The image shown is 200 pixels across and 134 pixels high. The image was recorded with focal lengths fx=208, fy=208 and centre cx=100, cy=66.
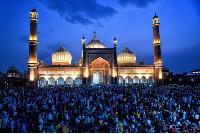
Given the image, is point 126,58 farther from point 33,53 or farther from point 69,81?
point 33,53

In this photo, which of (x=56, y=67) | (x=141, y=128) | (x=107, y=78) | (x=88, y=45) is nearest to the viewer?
(x=141, y=128)

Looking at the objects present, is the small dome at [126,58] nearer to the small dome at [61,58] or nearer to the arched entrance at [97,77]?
the arched entrance at [97,77]

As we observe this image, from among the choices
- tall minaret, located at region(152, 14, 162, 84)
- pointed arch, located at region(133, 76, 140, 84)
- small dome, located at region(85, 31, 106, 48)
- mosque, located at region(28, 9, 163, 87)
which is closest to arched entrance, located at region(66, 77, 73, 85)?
mosque, located at region(28, 9, 163, 87)

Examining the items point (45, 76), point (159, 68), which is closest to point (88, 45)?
point (45, 76)

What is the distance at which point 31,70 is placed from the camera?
28.7 metres

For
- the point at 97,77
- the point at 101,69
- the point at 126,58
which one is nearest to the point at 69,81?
the point at 97,77

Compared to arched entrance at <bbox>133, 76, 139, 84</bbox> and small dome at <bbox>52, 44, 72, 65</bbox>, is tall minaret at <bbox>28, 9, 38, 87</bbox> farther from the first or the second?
arched entrance at <bbox>133, 76, 139, 84</bbox>

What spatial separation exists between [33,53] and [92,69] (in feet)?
30.2

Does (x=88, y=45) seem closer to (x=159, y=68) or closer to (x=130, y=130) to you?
(x=159, y=68)

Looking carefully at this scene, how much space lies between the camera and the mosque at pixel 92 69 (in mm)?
29828

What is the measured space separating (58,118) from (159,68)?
25026 millimetres

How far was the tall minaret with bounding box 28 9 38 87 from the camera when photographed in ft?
94.0

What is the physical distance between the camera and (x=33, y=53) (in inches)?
1155

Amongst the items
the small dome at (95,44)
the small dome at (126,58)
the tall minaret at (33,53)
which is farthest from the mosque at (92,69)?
the small dome at (95,44)
